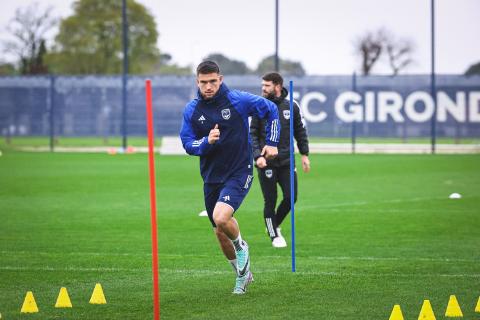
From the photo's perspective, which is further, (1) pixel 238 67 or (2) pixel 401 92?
(1) pixel 238 67

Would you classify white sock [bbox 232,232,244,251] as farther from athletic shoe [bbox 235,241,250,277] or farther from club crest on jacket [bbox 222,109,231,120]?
club crest on jacket [bbox 222,109,231,120]

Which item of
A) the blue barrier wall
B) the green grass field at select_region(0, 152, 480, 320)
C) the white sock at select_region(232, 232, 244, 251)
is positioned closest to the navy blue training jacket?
the white sock at select_region(232, 232, 244, 251)

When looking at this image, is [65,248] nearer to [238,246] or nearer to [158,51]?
[238,246]

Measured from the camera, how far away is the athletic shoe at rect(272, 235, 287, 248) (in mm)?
12031

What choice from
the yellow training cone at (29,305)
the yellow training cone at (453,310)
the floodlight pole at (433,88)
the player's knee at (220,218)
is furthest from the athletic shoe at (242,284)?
the floodlight pole at (433,88)

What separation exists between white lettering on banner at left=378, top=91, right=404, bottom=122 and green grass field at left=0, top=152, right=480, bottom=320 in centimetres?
1637

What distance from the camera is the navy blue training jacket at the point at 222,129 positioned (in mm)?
8727

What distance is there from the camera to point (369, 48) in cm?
5619

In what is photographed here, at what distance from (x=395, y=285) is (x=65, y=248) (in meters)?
4.71

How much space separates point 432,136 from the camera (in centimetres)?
3959

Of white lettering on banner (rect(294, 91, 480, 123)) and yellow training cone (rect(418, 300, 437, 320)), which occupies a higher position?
white lettering on banner (rect(294, 91, 480, 123))

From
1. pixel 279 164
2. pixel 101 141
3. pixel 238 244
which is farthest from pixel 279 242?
pixel 101 141

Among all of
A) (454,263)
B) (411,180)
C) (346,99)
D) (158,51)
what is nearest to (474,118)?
(346,99)

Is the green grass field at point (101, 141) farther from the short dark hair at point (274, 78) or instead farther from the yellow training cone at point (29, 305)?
the yellow training cone at point (29, 305)
